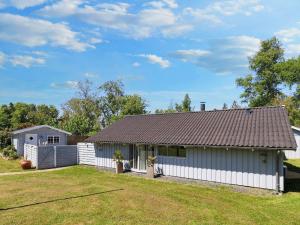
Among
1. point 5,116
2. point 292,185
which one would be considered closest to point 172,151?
point 292,185

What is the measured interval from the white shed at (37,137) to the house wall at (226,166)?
2160cm

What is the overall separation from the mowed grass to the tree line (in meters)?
27.4

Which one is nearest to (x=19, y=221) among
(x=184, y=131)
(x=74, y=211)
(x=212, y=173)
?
(x=74, y=211)

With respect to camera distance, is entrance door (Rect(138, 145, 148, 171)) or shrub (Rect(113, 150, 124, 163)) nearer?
entrance door (Rect(138, 145, 148, 171))

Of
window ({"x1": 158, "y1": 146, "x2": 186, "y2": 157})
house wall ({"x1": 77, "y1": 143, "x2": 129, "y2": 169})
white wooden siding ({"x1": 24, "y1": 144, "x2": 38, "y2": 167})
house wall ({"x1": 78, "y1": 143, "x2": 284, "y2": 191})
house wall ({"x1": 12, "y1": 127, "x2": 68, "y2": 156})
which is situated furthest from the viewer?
house wall ({"x1": 12, "y1": 127, "x2": 68, "y2": 156})

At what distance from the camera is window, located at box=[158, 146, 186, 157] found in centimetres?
1951

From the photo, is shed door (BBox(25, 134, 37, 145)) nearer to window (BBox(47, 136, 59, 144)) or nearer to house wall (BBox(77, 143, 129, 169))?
window (BBox(47, 136, 59, 144))

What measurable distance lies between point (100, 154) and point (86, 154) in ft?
7.17

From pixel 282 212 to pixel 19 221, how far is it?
1000cm

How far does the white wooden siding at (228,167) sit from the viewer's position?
15688mm

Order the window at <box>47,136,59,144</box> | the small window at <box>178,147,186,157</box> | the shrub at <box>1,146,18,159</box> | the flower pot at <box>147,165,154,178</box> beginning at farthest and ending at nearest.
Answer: the window at <box>47,136,59,144</box> → the shrub at <box>1,146,18,159</box> → the flower pot at <box>147,165,154,178</box> → the small window at <box>178,147,186,157</box>

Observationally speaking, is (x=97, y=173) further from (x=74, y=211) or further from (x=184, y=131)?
(x=74, y=211)

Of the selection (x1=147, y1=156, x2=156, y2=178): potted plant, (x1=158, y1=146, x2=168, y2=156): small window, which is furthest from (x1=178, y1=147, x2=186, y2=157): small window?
(x1=147, y1=156, x2=156, y2=178): potted plant

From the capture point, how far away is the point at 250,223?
34.4 ft
